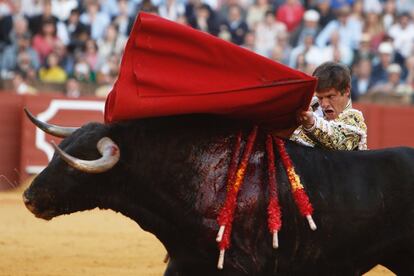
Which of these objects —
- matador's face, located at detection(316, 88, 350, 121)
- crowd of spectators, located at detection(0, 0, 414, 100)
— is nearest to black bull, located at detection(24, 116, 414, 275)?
matador's face, located at detection(316, 88, 350, 121)

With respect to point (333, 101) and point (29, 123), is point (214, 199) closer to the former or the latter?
point (333, 101)

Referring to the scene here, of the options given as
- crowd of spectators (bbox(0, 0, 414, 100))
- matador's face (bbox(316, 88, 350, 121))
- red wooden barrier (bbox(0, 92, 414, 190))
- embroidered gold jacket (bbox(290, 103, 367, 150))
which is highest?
matador's face (bbox(316, 88, 350, 121))

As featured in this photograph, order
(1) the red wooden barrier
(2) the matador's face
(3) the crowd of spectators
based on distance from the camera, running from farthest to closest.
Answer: (3) the crowd of spectators
(1) the red wooden barrier
(2) the matador's face

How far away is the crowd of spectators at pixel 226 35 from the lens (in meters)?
14.8

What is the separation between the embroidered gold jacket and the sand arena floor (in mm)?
2334

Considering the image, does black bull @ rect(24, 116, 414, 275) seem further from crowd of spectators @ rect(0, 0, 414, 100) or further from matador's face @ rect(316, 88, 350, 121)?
crowd of spectators @ rect(0, 0, 414, 100)

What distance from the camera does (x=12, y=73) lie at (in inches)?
566

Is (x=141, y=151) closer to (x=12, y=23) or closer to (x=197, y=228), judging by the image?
(x=197, y=228)

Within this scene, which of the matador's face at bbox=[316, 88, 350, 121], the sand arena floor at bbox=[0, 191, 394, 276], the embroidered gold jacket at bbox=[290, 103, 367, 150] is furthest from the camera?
the sand arena floor at bbox=[0, 191, 394, 276]

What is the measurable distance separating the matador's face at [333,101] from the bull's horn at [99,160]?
1248 mm

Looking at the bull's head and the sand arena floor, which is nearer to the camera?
the bull's head

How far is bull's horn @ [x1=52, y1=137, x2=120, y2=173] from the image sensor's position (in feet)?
15.6

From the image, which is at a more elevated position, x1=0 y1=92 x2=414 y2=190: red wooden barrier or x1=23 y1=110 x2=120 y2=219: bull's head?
x1=23 y1=110 x2=120 y2=219: bull's head

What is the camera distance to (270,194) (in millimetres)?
4945
